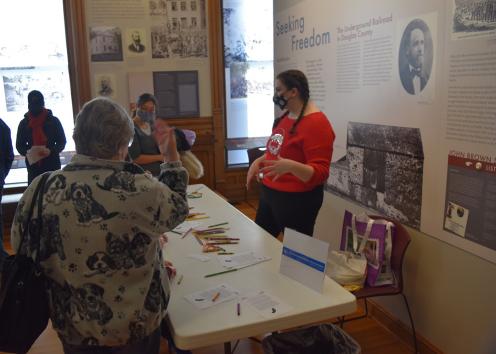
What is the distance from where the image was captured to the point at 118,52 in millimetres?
4941

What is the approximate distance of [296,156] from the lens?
2.33 metres

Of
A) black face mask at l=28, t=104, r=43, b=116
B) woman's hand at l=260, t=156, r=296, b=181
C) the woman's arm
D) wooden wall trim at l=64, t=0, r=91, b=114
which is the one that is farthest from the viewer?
wooden wall trim at l=64, t=0, r=91, b=114

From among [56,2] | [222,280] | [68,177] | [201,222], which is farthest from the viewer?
[56,2]

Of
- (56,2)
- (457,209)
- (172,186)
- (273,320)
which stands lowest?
(273,320)

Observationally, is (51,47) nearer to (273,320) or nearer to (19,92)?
(19,92)

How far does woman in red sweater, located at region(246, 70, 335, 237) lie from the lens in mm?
2232

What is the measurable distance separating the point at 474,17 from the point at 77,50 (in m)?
4.02

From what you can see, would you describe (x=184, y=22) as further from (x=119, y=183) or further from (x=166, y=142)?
(x=119, y=183)

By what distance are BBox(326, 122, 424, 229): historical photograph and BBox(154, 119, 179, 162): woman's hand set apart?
1.35 metres

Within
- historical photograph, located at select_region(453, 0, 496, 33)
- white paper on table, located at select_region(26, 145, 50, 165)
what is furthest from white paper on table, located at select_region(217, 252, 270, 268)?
white paper on table, located at select_region(26, 145, 50, 165)

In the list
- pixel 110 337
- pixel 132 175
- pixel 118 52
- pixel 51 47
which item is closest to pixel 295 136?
pixel 132 175

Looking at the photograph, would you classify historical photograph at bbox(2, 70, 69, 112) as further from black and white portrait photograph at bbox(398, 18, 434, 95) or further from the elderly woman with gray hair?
the elderly woman with gray hair

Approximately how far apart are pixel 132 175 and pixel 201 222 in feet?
3.60

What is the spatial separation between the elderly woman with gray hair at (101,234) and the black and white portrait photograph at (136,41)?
13.1 feet
